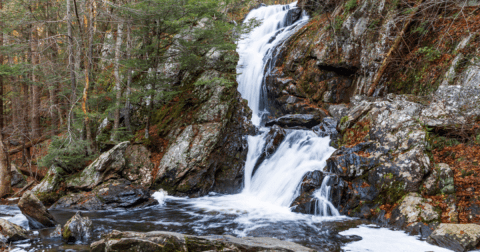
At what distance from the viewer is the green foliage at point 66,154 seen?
8769 mm

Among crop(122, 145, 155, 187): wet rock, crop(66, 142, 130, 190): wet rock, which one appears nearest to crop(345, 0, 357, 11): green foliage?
crop(122, 145, 155, 187): wet rock

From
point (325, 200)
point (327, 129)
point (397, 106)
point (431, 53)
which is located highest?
point (431, 53)

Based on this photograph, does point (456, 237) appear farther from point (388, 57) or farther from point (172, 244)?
point (388, 57)

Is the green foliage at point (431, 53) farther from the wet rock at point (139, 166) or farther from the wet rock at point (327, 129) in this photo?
the wet rock at point (139, 166)

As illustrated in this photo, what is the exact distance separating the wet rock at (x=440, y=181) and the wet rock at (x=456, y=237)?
115 centimetres

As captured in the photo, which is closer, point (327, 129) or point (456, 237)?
point (456, 237)

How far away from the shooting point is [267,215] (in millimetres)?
7246

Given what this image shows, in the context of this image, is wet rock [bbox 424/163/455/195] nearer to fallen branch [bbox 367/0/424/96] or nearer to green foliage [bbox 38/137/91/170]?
fallen branch [bbox 367/0/424/96]

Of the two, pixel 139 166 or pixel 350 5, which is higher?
pixel 350 5

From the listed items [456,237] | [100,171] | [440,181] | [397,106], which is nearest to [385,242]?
[456,237]

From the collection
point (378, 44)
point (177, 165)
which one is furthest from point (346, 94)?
point (177, 165)

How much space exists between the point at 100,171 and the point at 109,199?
136 cm

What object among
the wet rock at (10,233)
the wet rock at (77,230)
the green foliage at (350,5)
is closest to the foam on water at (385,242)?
the wet rock at (77,230)

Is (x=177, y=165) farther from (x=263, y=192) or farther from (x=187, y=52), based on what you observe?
(x=187, y=52)
